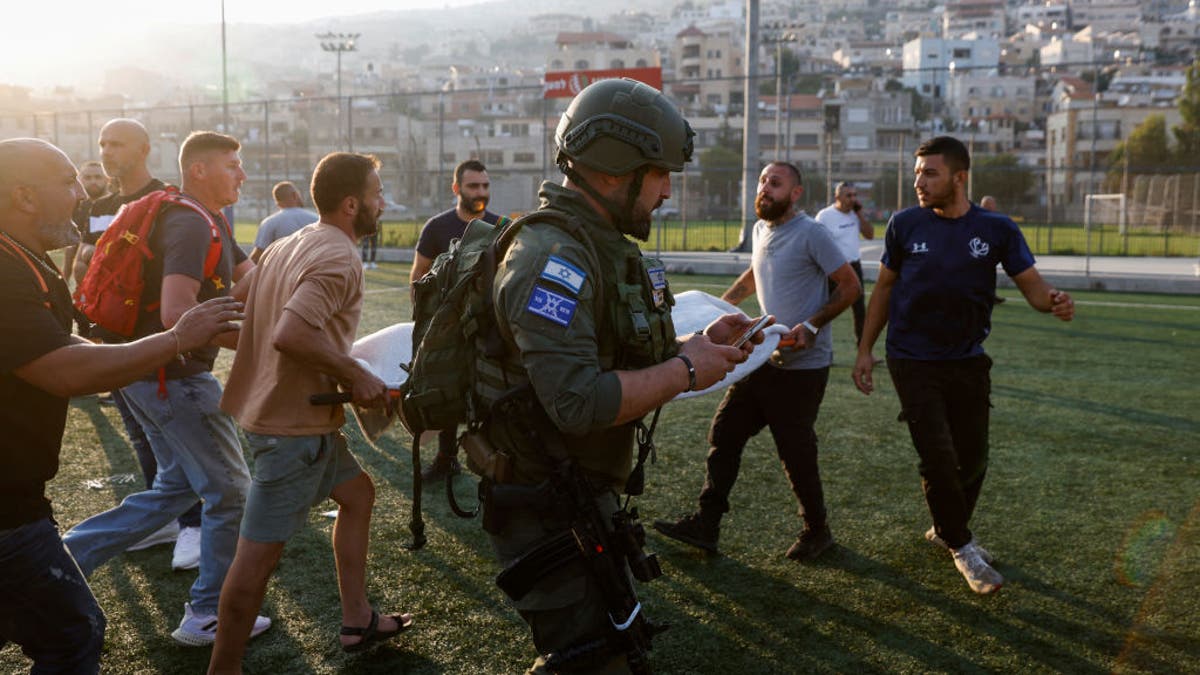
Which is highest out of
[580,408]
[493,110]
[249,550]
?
[493,110]

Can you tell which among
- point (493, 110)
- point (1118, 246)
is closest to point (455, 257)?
point (1118, 246)

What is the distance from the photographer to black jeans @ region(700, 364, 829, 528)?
18.4 ft

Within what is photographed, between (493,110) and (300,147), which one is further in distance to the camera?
(493,110)

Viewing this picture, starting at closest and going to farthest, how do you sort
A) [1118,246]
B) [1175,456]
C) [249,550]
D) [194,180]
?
[249,550] → [194,180] → [1175,456] → [1118,246]

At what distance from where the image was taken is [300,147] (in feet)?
145

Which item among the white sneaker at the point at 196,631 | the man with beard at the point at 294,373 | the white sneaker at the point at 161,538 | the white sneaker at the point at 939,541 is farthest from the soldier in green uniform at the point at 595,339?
the white sneaker at the point at 161,538

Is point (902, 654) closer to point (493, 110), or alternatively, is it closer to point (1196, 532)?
point (1196, 532)

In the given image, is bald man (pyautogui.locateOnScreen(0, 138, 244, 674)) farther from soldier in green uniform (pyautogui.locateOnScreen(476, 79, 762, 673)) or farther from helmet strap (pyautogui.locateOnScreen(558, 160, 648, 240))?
helmet strap (pyautogui.locateOnScreen(558, 160, 648, 240))

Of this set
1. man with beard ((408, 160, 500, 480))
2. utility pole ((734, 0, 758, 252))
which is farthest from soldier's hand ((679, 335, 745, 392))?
utility pole ((734, 0, 758, 252))

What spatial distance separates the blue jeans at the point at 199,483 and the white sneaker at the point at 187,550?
0.79 metres

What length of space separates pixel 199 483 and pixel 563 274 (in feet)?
8.97

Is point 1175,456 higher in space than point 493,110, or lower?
lower

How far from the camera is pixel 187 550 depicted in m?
5.45

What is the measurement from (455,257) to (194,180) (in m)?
2.47
